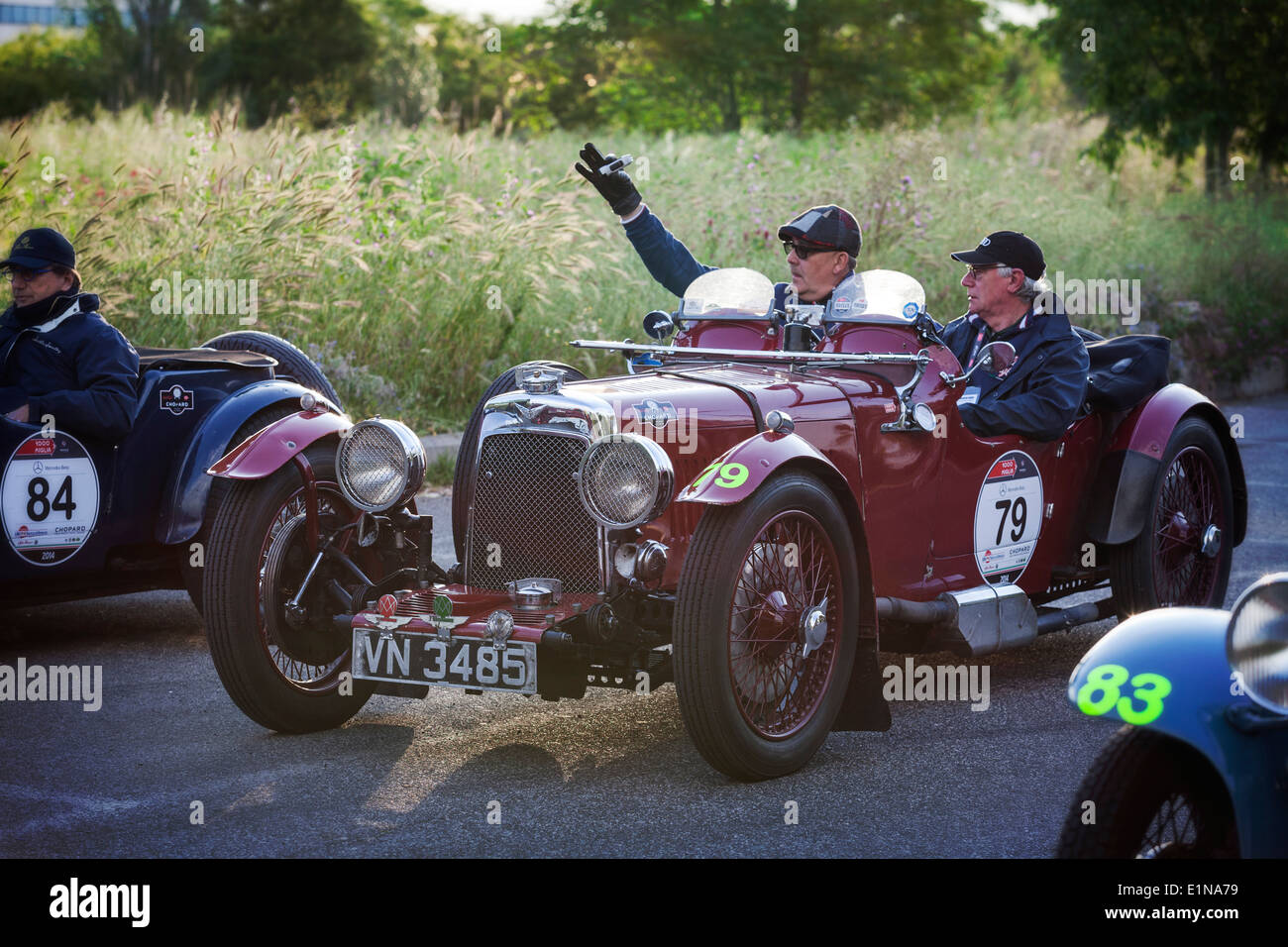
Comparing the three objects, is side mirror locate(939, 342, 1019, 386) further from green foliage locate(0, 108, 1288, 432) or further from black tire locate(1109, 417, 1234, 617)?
green foliage locate(0, 108, 1288, 432)

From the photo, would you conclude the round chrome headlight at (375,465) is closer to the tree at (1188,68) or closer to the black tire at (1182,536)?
the black tire at (1182,536)

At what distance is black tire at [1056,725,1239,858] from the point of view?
3098mm

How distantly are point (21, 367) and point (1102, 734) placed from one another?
4.32 metres

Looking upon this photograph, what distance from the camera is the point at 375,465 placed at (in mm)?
5359

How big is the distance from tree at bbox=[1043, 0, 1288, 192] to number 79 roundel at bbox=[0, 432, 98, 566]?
59.2ft

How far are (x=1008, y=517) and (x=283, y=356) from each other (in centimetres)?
342

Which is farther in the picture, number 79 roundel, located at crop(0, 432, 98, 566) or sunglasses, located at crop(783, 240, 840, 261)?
sunglasses, located at crop(783, 240, 840, 261)

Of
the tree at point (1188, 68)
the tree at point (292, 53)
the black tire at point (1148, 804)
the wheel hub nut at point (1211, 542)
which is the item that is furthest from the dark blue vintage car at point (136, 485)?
the tree at point (292, 53)

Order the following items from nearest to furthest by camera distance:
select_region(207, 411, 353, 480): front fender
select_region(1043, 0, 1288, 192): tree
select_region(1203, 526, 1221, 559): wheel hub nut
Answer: select_region(207, 411, 353, 480): front fender, select_region(1203, 526, 1221, 559): wheel hub nut, select_region(1043, 0, 1288, 192): tree

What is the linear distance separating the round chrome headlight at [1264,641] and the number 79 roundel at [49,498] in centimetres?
457

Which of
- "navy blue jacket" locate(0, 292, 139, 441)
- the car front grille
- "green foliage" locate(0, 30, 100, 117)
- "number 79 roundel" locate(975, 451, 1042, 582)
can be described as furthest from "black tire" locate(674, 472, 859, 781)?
"green foliage" locate(0, 30, 100, 117)
